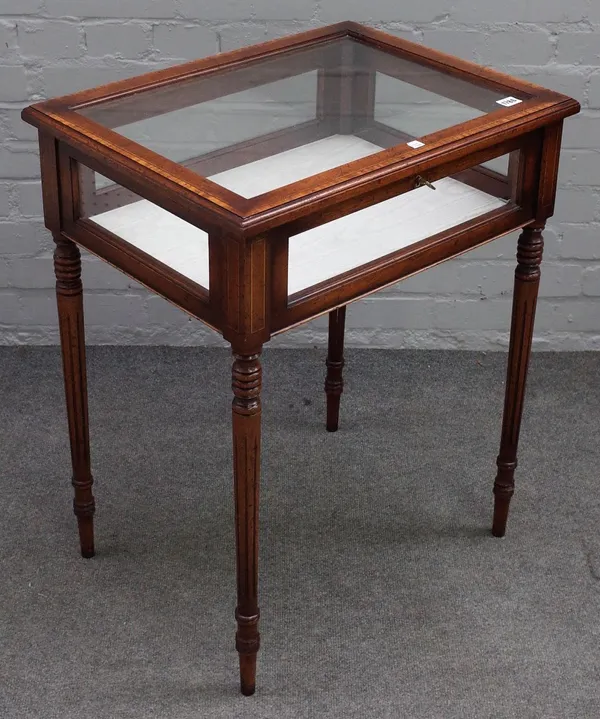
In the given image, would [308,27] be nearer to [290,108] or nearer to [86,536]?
[290,108]

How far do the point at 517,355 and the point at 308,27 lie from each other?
902 millimetres

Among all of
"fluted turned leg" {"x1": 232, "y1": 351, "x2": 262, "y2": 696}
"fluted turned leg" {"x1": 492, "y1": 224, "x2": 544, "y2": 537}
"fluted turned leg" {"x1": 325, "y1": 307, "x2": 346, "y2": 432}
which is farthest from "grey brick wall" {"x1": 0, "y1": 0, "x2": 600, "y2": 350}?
"fluted turned leg" {"x1": 232, "y1": 351, "x2": 262, "y2": 696}

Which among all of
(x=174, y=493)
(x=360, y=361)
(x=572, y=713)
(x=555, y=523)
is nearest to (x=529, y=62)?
(x=360, y=361)

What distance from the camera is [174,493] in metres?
2.46

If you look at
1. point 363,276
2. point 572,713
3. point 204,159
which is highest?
point 204,159

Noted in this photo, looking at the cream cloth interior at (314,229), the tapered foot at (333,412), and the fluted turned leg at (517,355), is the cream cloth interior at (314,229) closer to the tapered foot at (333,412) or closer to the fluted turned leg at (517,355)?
the fluted turned leg at (517,355)

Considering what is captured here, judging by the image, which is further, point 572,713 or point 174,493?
point 174,493

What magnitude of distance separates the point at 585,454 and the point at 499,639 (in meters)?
0.61

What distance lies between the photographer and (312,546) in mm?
2322

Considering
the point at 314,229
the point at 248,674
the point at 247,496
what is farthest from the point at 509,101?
the point at 248,674

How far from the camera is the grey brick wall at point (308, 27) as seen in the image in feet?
8.52

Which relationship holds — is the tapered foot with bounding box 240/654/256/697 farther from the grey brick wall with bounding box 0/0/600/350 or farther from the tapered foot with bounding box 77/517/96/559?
the grey brick wall with bounding box 0/0/600/350

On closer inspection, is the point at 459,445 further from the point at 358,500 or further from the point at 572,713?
the point at 572,713

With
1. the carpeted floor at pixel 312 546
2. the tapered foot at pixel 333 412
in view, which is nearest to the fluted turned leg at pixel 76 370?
the carpeted floor at pixel 312 546
